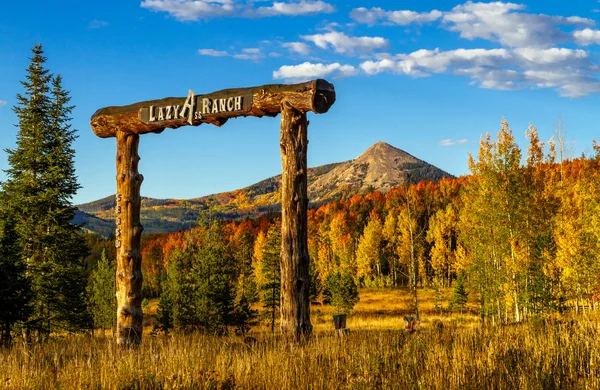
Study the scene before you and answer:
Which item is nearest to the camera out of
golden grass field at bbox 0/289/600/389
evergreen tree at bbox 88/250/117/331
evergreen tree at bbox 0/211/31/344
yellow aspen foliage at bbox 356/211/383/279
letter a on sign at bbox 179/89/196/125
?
golden grass field at bbox 0/289/600/389

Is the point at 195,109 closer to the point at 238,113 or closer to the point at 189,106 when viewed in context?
the point at 189,106

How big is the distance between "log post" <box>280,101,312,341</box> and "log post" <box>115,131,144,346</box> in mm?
3580

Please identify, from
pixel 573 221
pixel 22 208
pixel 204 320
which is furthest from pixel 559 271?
pixel 22 208

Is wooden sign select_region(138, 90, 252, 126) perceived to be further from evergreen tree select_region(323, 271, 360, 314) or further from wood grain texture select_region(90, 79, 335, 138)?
evergreen tree select_region(323, 271, 360, 314)

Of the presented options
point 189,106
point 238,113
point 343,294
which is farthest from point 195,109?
point 343,294

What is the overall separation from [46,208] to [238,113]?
20.6 metres

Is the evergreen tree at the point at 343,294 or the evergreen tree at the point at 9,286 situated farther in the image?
the evergreen tree at the point at 343,294

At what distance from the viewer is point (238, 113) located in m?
9.58

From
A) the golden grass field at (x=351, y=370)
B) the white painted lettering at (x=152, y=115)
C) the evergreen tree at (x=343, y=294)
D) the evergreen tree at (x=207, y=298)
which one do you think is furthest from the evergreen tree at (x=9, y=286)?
the evergreen tree at (x=343, y=294)

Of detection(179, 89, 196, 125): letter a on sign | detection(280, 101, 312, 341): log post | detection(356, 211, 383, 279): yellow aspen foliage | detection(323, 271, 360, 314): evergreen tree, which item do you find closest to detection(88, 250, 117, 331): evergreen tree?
detection(323, 271, 360, 314): evergreen tree

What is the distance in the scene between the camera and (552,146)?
48.4 metres

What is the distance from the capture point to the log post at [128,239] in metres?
10.5

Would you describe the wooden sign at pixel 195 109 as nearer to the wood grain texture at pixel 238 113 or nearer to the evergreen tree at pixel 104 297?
the wood grain texture at pixel 238 113

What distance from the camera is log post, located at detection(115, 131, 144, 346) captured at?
34.4 feet
